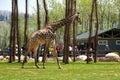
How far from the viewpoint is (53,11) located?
284ft

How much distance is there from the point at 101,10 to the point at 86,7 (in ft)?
9.99

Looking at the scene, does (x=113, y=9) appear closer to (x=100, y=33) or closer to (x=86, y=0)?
(x=86, y=0)

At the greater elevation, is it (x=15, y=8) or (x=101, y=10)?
(x=101, y=10)

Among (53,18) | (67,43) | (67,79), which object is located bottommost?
(67,79)

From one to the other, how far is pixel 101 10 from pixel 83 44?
1479cm

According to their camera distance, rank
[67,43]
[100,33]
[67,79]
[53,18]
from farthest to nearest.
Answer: [53,18] < [100,33] < [67,43] < [67,79]

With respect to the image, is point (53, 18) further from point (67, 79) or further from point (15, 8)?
point (67, 79)

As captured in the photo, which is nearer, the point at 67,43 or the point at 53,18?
the point at 67,43

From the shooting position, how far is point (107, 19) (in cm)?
9112

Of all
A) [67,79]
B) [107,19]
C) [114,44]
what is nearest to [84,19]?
[107,19]

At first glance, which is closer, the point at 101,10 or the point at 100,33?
the point at 100,33

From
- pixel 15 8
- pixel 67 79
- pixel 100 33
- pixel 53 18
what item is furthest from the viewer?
pixel 53 18

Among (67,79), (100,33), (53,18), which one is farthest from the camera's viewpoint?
(53,18)

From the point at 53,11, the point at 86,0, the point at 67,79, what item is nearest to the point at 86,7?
the point at 86,0
